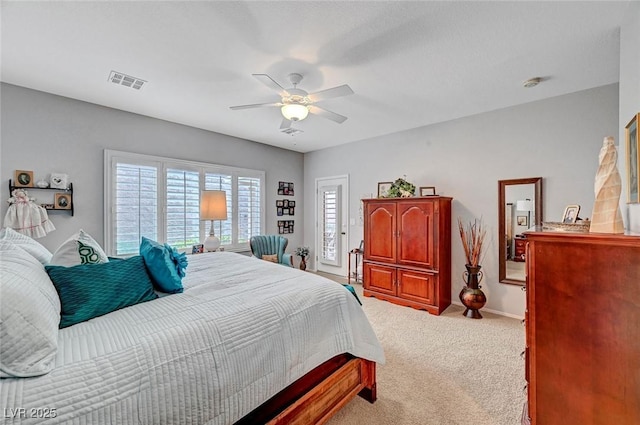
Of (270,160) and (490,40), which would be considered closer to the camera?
(490,40)

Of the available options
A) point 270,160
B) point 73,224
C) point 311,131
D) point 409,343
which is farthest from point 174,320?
point 270,160

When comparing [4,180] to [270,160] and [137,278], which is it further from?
[270,160]

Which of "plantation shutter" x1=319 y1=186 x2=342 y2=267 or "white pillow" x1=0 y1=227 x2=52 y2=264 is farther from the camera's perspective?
"plantation shutter" x1=319 y1=186 x2=342 y2=267

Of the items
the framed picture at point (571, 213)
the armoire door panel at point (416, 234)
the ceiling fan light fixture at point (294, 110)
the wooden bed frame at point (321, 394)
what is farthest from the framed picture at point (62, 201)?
the framed picture at point (571, 213)

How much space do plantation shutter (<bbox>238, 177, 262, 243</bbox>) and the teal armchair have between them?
20.9 inches

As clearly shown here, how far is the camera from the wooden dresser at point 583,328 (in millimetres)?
1216

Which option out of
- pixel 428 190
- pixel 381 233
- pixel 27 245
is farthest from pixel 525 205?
pixel 27 245

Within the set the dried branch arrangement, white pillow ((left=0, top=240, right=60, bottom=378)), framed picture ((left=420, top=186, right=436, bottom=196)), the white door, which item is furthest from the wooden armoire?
white pillow ((left=0, top=240, right=60, bottom=378))

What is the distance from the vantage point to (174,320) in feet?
4.10

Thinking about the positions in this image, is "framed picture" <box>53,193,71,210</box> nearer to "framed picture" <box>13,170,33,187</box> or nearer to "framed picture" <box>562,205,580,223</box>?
"framed picture" <box>13,170,33,187</box>

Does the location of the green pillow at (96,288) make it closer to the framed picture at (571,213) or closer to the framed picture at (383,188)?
the framed picture at (571,213)

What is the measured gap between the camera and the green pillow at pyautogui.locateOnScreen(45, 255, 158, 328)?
123cm

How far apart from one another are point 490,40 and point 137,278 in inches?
116

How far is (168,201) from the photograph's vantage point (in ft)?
13.0
